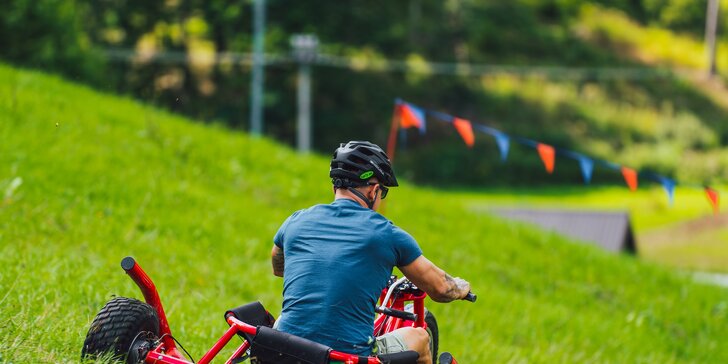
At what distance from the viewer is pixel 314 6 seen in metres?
50.9

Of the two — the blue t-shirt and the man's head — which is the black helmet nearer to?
the man's head

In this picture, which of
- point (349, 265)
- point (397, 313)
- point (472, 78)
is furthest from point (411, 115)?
point (472, 78)

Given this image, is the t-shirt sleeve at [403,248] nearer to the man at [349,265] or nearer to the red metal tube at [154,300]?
the man at [349,265]

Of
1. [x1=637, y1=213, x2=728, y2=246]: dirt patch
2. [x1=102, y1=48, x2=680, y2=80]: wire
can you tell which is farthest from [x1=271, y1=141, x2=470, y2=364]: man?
[x1=637, y1=213, x2=728, y2=246]: dirt patch

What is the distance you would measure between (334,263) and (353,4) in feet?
156

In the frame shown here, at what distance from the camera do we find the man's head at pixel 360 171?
5.59 metres

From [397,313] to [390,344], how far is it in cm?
19

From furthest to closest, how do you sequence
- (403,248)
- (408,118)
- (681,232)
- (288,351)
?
(681,232), (408,118), (403,248), (288,351)

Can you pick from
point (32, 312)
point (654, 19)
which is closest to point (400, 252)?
point (32, 312)

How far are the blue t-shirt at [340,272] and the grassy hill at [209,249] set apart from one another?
4.55ft

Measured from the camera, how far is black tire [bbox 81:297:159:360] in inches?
218

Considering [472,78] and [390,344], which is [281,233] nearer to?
[390,344]

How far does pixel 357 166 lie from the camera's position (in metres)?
5.59

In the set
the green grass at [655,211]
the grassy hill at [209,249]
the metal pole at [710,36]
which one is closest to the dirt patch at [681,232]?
the green grass at [655,211]
